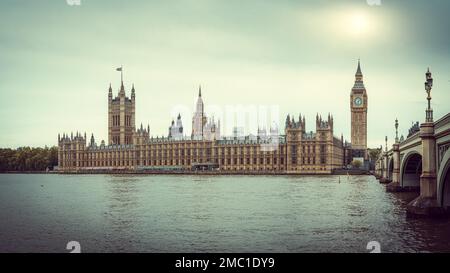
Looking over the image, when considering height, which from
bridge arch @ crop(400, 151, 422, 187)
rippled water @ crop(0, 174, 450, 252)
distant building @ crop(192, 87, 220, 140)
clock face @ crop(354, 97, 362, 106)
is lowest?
rippled water @ crop(0, 174, 450, 252)

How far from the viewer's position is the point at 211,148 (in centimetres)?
13912

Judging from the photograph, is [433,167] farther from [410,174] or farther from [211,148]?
[211,148]

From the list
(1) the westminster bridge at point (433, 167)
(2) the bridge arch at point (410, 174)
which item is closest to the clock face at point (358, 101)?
(2) the bridge arch at point (410, 174)

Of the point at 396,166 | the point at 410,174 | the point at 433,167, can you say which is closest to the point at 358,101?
the point at 396,166

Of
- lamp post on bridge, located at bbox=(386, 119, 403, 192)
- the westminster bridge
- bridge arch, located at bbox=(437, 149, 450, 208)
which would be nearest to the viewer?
bridge arch, located at bbox=(437, 149, 450, 208)

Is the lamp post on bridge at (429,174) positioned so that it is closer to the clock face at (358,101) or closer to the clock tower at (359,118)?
the clock tower at (359,118)

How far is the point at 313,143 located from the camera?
400 feet

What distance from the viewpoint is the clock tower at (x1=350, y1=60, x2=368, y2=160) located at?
6201 inches

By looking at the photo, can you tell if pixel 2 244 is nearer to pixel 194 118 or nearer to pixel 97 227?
pixel 97 227

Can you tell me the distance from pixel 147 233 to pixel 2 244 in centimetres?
561

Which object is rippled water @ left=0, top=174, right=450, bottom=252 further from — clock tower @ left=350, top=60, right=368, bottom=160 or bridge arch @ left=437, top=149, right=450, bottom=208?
clock tower @ left=350, top=60, right=368, bottom=160

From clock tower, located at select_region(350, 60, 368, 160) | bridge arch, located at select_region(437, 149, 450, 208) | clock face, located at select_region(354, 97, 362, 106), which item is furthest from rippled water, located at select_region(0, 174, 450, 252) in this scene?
clock face, located at select_region(354, 97, 362, 106)
